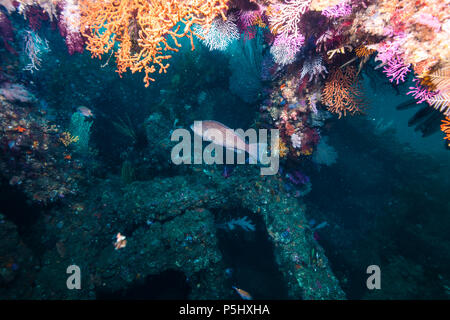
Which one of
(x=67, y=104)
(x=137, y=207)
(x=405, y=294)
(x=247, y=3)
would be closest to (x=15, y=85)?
(x=67, y=104)

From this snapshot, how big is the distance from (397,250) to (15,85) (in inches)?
437

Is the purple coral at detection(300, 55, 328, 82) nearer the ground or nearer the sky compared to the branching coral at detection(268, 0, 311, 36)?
nearer the ground

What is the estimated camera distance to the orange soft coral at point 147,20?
214cm

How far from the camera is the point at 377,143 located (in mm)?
8336

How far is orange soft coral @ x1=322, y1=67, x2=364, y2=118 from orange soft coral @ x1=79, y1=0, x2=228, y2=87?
7.27 feet

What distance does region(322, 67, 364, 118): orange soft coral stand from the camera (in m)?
3.17

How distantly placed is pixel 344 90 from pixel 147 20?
11.0 feet

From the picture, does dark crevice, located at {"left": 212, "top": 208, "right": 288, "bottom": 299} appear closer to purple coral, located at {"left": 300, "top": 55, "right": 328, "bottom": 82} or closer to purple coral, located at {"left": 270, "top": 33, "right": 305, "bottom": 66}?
purple coral, located at {"left": 300, "top": 55, "right": 328, "bottom": 82}

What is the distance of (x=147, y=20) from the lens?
2.37m

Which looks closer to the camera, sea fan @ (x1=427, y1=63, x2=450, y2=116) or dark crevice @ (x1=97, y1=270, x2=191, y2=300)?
sea fan @ (x1=427, y1=63, x2=450, y2=116)

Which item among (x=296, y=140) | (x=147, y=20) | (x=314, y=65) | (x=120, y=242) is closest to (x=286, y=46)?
(x=314, y=65)

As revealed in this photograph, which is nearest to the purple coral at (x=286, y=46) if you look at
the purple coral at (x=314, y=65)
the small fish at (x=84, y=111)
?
the purple coral at (x=314, y=65)

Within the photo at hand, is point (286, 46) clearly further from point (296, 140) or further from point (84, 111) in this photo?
point (84, 111)

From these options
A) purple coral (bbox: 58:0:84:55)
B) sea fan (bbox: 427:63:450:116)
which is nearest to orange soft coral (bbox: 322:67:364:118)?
sea fan (bbox: 427:63:450:116)
